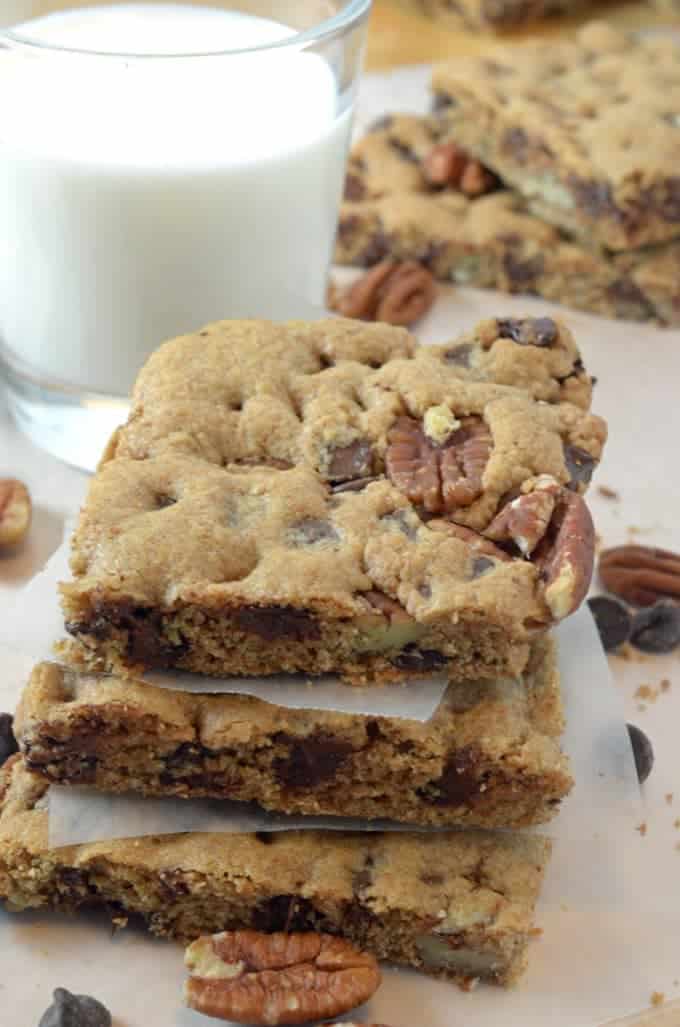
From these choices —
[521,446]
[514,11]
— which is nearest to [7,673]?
[521,446]

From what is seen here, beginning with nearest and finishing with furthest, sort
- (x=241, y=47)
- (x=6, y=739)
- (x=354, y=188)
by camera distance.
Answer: (x=6, y=739)
(x=241, y=47)
(x=354, y=188)

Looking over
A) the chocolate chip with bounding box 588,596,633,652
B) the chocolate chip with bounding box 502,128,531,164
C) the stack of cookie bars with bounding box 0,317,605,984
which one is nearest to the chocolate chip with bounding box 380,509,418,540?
the stack of cookie bars with bounding box 0,317,605,984

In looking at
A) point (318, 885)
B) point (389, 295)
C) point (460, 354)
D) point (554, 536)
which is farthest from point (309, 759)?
point (389, 295)

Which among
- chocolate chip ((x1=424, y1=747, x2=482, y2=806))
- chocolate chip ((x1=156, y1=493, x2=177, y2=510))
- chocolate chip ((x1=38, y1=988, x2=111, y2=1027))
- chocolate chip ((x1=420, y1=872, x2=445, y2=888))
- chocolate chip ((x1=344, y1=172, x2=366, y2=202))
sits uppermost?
chocolate chip ((x1=156, y1=493, x2=177, y2=510))

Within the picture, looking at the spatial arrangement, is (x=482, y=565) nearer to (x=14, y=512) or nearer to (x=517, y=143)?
(x=14, y=512)

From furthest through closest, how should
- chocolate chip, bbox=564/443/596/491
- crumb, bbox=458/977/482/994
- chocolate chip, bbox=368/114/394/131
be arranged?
chocolate chip, bbox=368/114/394/131 → chocolate chip, bbox=564/443/596/491 → crumb, bbox=458/977/482/994

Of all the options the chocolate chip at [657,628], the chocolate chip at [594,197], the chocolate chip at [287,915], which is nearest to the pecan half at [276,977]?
the chocolate chip at [287,915]

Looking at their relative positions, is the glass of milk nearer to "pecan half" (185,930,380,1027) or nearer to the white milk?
the white milk
